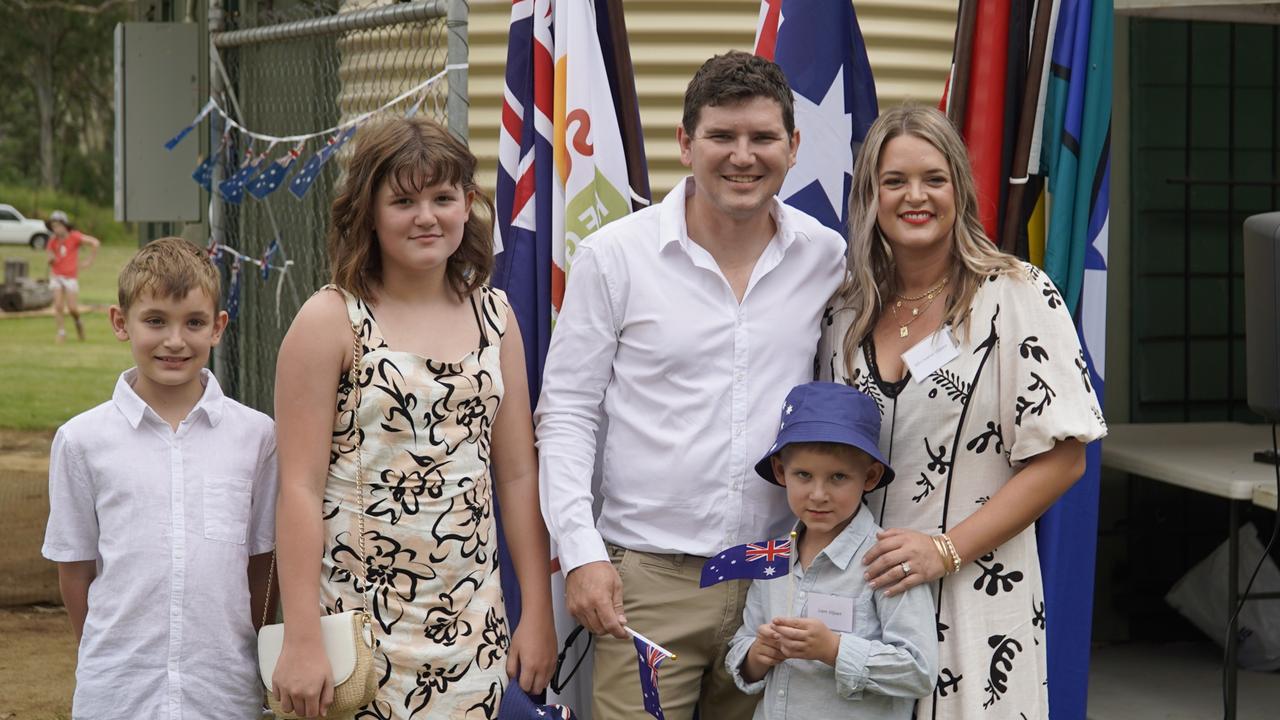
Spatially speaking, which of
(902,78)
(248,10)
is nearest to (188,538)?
(902,78)

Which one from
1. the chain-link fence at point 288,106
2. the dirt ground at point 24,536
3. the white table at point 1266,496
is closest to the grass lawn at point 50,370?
the dirt ground at point 24,536

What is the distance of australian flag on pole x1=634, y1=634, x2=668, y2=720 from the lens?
2.71m

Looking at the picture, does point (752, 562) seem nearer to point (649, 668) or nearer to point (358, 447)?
point (649, 668)

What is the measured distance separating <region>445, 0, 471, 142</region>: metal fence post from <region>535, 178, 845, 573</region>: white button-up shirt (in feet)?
2.72

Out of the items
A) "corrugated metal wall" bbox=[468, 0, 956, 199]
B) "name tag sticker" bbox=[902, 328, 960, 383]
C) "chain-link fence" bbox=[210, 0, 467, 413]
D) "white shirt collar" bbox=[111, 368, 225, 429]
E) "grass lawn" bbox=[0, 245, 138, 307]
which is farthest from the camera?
"grass lawn" bbox=[0, 245, 138, 307]

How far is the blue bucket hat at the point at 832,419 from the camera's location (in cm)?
259

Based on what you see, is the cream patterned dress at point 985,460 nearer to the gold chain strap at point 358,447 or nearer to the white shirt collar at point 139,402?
the gold chain strap at point 358,447

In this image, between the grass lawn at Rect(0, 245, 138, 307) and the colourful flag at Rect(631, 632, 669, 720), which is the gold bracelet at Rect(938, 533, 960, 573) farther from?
the grass lawn at Rect(0, 245, 138, 307)

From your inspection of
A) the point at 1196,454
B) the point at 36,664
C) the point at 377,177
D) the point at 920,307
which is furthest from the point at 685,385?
the point at 36,664

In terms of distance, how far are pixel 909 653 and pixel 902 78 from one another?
330cm

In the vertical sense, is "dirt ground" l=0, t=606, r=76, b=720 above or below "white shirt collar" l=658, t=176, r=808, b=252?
below

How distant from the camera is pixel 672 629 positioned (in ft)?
9.36

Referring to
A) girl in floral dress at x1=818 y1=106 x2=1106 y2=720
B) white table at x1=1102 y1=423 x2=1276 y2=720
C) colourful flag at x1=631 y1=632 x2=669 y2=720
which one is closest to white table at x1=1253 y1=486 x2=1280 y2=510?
white table at x1=1102 y1=423 x2=1276 y2=720

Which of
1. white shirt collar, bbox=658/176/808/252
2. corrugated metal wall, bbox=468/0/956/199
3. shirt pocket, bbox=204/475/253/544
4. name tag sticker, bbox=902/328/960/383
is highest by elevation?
corrugated metal wall, bbox=468/0/956/199
